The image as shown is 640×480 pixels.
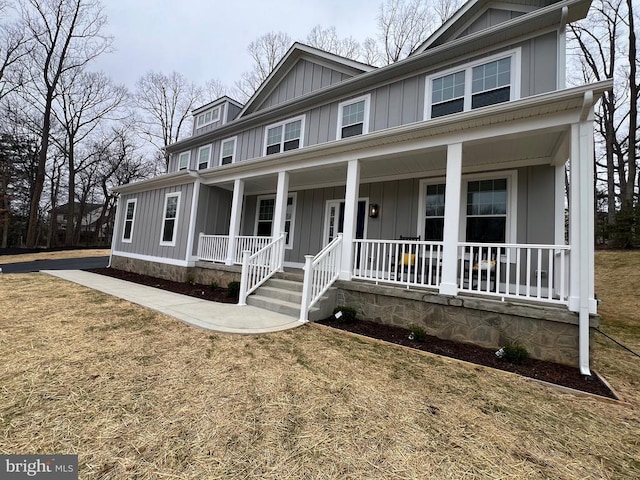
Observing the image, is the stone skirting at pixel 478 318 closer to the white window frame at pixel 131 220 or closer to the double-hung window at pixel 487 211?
the double-hung window at pixel 487 211

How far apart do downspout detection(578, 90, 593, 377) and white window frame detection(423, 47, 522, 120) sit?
2.37 m

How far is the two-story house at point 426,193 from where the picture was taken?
412 centimetres

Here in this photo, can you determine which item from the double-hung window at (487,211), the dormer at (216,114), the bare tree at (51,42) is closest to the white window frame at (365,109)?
the double-hung window at (487,211)

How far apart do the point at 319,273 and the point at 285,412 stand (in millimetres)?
3243

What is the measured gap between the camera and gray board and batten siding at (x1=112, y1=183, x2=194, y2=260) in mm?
9219

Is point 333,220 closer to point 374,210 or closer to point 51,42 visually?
point 374,210

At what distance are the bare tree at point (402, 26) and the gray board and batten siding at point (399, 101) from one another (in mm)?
9648

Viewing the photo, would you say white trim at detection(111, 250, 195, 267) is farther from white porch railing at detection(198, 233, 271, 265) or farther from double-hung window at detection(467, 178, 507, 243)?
double-hung window at detection(467, 178, 507, 243)

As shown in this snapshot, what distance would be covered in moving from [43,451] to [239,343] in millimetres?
2160

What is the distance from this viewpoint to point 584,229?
372cm

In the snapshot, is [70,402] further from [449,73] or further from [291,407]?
[449,73]

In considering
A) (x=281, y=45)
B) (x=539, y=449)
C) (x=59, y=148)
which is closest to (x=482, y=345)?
(x=539, y=449)

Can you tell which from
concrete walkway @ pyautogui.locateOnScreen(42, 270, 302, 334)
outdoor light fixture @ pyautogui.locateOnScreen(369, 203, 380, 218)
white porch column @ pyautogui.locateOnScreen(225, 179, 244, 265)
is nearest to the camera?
concrete walkway @ pyautogui.locateOnScreen(42, 270, 302, 334)

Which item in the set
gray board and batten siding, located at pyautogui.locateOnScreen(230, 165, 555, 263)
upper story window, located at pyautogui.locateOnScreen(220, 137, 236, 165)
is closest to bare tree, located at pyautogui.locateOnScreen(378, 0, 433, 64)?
upper story window, located at pyautogui.locateOnScreen(220, 137, 236, 165)
